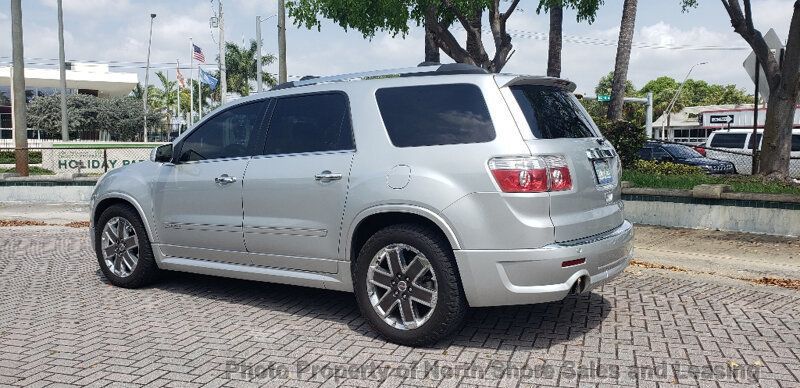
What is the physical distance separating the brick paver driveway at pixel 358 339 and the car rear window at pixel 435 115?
1.43m

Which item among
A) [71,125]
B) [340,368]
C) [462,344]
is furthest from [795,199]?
[71,125]

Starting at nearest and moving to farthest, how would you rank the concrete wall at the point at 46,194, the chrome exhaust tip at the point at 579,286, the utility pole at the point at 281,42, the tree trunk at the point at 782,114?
the chrome exhaust tip at the point at 579,286 → the tree trunk at the point at 782,114 → the concrete wall at the point at 46,194 → the utility pole at the point at 281,42

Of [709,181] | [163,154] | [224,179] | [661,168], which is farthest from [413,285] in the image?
[661,168]

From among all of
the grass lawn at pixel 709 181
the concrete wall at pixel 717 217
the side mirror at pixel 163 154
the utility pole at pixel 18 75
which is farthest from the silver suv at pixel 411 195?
the utility pole at pixel 18 75

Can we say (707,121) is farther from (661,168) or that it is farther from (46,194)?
(46,194)

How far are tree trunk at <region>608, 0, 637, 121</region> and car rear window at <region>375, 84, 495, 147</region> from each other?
1212 centimetres

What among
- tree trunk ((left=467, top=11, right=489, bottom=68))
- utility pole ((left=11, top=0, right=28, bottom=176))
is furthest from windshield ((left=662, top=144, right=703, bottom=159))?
utility pole ((left=11, top=0, right=28, bottom=176))

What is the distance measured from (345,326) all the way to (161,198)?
2.20 metres

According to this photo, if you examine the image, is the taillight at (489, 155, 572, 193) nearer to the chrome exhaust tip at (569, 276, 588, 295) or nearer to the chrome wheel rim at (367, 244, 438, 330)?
the chrome exhaust tip at (569, 276, 588, 295)

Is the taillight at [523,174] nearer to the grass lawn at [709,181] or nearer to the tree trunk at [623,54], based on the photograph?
the grass lawn at [709,181]

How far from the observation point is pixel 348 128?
5.09 m

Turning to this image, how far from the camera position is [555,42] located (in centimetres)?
1727

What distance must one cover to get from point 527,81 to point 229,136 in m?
2.63

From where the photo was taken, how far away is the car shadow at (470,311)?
15.9 ft
